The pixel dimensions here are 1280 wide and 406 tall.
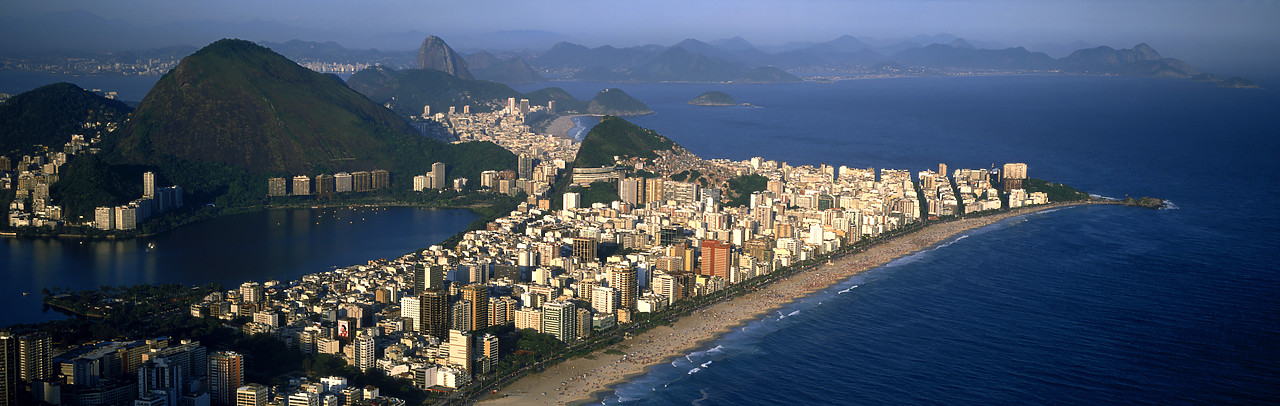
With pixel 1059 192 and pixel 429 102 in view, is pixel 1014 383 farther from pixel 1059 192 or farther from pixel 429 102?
pixel 429 102

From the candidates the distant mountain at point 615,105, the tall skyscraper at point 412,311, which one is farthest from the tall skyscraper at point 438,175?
the distant mountain at point 615,105

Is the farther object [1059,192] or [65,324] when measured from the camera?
[1059,192]

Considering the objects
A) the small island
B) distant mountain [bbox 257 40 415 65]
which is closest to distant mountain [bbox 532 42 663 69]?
distant mountain [bbox 257 40 415 65]

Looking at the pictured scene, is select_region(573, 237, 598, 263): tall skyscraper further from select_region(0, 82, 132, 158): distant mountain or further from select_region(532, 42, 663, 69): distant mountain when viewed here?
select_region(532, 42, 663, 69): distant mountain

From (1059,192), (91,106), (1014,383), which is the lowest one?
(1014,383)

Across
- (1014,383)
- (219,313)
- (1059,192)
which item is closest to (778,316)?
(1014,383)

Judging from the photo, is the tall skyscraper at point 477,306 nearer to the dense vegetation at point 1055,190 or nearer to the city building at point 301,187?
the city building at point 301,187
